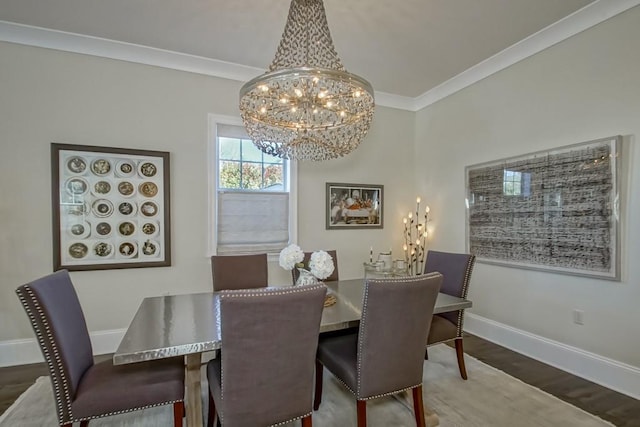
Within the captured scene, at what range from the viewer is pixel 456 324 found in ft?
8.31

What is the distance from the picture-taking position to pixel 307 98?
7.75 feet

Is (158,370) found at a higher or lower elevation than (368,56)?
lower

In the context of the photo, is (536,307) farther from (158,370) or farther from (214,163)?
(214,163)

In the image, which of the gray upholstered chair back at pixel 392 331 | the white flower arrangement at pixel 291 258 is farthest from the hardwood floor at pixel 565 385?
the white flower arrangement at pixel 291 258

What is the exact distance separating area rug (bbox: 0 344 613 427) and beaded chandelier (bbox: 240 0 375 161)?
1931mm

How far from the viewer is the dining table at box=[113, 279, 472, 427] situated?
4.79ft

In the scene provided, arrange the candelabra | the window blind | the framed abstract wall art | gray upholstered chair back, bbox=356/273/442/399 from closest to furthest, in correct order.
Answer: gray upholstered chair back, bbox=356/273/442/399 → the framed abstract wall art → the window blind → the candelabra

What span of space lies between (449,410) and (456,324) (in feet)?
2.02

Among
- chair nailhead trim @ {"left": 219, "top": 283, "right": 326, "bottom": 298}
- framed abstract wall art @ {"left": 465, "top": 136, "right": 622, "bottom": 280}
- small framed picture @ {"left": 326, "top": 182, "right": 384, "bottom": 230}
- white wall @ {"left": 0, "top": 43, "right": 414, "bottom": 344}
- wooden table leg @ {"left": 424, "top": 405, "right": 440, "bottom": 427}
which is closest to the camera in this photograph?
chair nailhead trim @ {"left": 219, "top": 283, "right": 326, "bottom": 298}

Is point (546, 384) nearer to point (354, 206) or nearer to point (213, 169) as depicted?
point (354, 206)

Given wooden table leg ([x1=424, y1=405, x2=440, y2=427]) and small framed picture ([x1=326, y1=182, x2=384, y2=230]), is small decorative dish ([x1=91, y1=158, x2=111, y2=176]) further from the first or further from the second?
wooden table leg ([x1=424, y1=405, x2=440, y2=427])

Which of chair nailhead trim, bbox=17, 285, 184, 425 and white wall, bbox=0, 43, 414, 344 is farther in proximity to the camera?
white wall, bbox=0, 43, 414, 344

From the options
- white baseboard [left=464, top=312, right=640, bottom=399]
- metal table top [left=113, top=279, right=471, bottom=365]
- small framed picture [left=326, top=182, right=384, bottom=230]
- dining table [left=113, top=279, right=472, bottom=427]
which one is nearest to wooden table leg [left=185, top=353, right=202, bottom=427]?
dining table [left=113, top=279, right=472, bottom=427]

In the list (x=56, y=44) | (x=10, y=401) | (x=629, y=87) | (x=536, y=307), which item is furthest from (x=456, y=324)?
(x=56, y=44)
